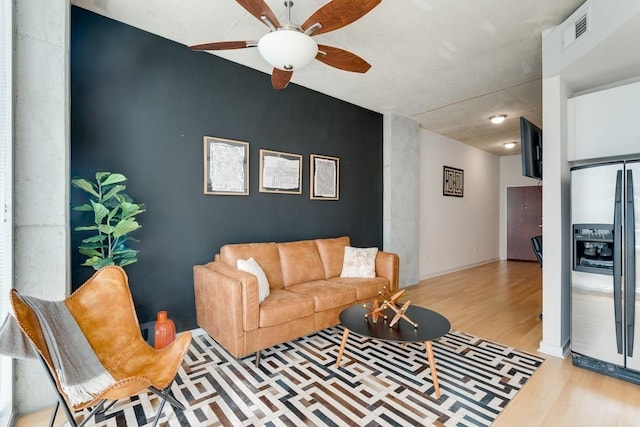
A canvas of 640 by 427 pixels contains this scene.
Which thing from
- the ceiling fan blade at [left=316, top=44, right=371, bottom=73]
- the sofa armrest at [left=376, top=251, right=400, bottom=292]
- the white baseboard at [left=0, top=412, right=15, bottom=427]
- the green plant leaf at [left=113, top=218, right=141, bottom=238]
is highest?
the ceiling fan blade at [left=316, top=44, right=371, bottom=73]

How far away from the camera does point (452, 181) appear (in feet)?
21.5

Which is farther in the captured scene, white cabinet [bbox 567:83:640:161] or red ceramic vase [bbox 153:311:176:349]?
white cabinet [bbox 567:83:640:161]

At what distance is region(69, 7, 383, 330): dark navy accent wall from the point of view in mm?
2541

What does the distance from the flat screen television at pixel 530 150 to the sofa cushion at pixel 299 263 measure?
7.99ft

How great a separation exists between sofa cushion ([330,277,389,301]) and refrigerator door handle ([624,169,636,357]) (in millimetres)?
2034

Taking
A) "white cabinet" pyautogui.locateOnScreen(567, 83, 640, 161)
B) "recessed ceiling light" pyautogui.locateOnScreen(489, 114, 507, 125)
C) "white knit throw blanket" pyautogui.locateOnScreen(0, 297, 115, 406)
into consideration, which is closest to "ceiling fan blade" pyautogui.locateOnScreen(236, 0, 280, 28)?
"white knit throw blanket" pyautogui.locateOnScreen(0, 297, 115, 406)

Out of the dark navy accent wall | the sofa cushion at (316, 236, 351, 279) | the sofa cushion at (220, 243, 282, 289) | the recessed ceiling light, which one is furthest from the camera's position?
the recessed ceiling light

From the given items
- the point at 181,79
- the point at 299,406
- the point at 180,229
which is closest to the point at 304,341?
the point at 299,406

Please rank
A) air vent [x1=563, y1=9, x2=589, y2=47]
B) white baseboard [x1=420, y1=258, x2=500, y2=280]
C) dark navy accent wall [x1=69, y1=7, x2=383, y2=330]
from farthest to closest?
white baseboard [x1=420, y1=258, x2=500, y2=280] < dark navy accent wall [x1=69, y1=7, x2=383, y2=330] < air vent [x1=563, y1=9, x2=589, y2=47]

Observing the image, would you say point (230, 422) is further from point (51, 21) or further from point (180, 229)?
point (51, 21)

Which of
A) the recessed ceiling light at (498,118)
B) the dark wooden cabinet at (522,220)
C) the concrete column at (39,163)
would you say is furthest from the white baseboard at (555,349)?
the dark wooden cabinet at (522,220)

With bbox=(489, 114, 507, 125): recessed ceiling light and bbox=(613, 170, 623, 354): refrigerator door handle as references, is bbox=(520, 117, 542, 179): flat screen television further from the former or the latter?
bbox=(489, 114, 507, 125): recessed ceiling light

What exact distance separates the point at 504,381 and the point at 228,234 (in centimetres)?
286

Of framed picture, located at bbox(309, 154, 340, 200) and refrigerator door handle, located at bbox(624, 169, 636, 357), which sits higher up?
framed picture, located at bbox(309, 154, 340, 200)
